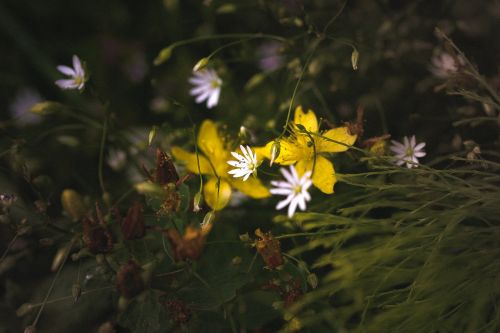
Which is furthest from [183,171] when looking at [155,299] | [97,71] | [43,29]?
[43,29]

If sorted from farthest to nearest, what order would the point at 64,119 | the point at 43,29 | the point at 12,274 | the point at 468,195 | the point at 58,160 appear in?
the point at 43,29 → the point at 64,119 → the point at 58,160 → the point at 12,274 → the point at 468,195

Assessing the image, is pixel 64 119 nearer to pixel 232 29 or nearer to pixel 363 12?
pixel 232 29

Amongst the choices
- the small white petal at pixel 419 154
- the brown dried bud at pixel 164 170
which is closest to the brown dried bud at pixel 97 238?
the brown dried bud at pixel 164 170

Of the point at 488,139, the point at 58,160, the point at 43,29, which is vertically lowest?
the point at 488,139

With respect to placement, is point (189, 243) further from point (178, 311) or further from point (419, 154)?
point (419, 154)

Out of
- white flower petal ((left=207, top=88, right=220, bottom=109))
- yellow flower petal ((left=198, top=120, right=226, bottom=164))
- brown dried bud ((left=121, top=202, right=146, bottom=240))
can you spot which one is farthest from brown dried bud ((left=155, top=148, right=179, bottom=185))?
white flower petal ((left=207, top=88, right=220, bottom=109))

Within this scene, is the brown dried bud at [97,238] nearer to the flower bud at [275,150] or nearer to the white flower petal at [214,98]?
the flower bud at [275,150]

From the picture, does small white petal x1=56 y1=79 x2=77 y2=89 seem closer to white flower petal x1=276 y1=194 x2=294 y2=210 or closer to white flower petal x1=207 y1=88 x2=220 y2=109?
white flower petal x1=207 y1=88 x2=220 y2=109
